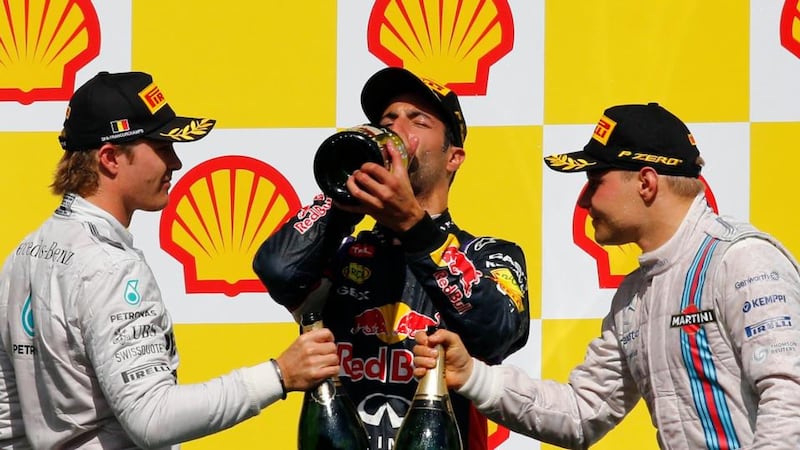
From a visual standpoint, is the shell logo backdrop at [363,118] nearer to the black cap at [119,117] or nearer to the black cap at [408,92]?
the black cap at [408,92]

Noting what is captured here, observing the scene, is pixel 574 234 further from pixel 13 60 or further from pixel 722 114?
pixel 13 60

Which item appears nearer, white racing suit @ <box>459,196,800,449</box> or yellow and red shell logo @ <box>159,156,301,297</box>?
white racing suit @ <box>459,196,800,449</box>

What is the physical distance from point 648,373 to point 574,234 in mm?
645

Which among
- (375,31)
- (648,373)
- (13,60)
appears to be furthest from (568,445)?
(13,60)

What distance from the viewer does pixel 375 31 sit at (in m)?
3.44

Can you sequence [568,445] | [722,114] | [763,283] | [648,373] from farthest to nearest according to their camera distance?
[722,114]
[568,445]
[648,373]
[763,283]

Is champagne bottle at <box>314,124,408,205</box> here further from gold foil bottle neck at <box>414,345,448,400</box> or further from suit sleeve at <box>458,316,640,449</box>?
suit sleeve at <box>458,316,640,449</box>

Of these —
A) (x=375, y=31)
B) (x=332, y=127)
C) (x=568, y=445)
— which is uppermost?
(x=375, y=31)

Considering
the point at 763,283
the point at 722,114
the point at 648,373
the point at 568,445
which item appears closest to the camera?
the point at 763,283

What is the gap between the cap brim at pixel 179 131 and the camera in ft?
9.18

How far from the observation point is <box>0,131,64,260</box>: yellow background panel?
347cm

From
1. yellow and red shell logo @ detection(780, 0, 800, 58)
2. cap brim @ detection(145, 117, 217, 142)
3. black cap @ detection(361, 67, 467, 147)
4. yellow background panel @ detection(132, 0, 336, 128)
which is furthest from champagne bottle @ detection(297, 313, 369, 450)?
yellow and red shell logo @ detection(780, 0, 800, 58)

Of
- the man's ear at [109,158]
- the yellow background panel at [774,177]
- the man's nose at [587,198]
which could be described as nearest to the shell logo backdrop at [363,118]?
the yellow background panel at [774,177]

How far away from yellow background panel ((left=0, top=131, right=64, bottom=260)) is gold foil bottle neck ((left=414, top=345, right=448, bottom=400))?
128 cm
